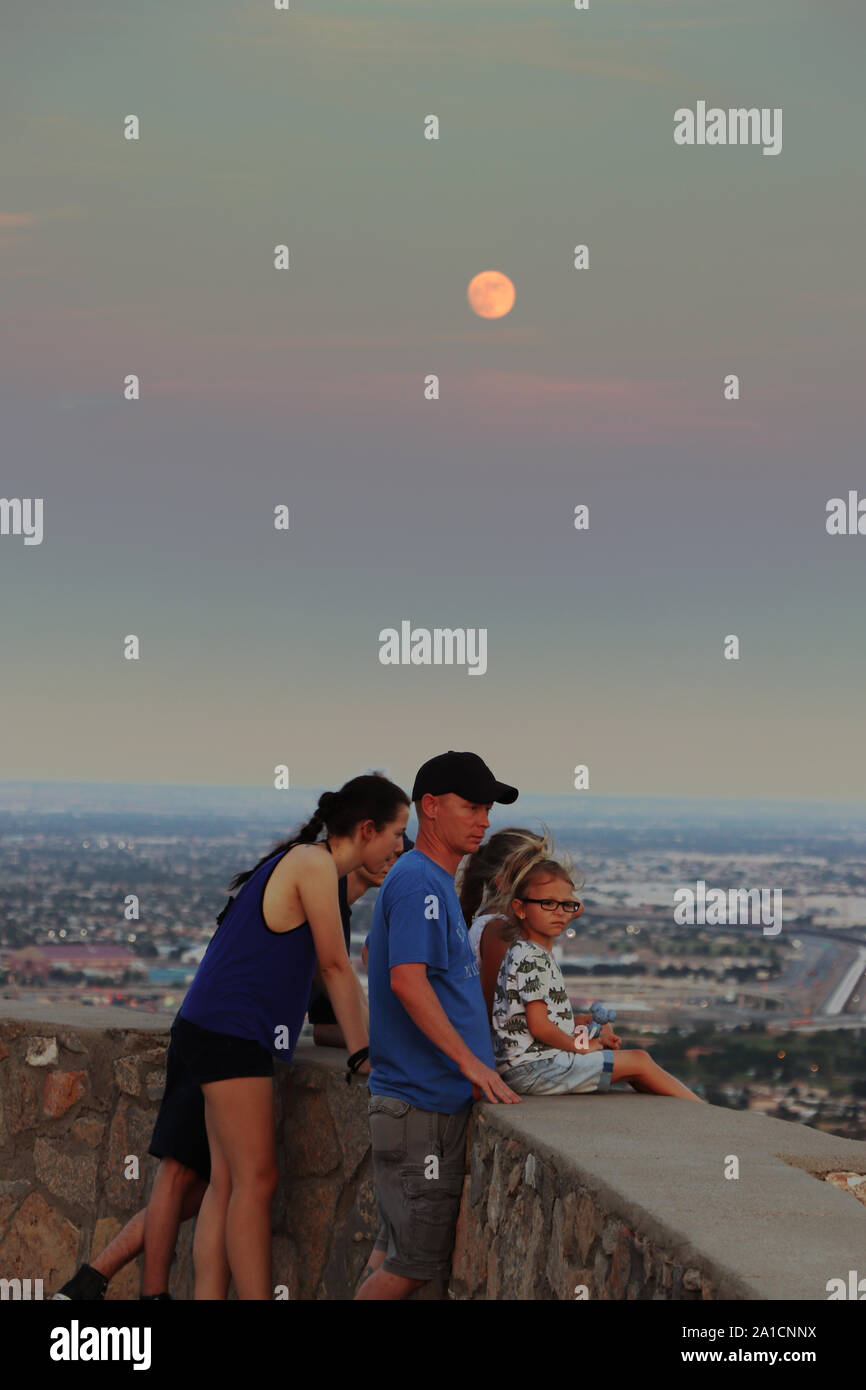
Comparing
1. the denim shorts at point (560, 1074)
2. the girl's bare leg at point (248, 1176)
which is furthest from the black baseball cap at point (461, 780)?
the girl's bare leg at point (248, 1176)

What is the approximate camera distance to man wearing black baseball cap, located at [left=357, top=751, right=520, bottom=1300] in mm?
4199

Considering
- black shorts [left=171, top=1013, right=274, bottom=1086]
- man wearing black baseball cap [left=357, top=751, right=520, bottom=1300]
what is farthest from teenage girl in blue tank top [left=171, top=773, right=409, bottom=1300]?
man wearing black baseball cap [left=357, top=751, right=520, bottom=1300]

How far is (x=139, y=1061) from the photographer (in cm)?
573

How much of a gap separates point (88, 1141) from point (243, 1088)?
155 centimetres

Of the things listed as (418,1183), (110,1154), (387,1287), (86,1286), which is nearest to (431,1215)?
(418,1183)

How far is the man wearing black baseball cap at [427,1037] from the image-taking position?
4199 millimetres

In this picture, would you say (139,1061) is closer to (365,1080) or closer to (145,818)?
(365,1080)

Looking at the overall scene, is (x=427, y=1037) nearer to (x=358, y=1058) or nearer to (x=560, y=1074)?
(x=560, y=1074)

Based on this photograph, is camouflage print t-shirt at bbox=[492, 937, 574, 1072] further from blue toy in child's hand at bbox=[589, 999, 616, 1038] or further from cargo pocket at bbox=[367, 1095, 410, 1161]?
cargo pocket at bbox=[367, 1095, 410, 1161]

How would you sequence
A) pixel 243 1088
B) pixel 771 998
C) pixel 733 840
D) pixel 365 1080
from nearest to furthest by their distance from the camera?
pixel 243 1088 < pixel 365 1080 < pixel 771 998 < pixel 733 840

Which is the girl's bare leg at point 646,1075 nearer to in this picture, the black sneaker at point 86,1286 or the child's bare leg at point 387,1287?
the child's bare leg at point 387,1287

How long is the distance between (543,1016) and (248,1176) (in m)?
1.01

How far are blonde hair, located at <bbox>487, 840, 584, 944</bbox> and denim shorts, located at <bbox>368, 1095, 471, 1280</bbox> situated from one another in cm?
63
